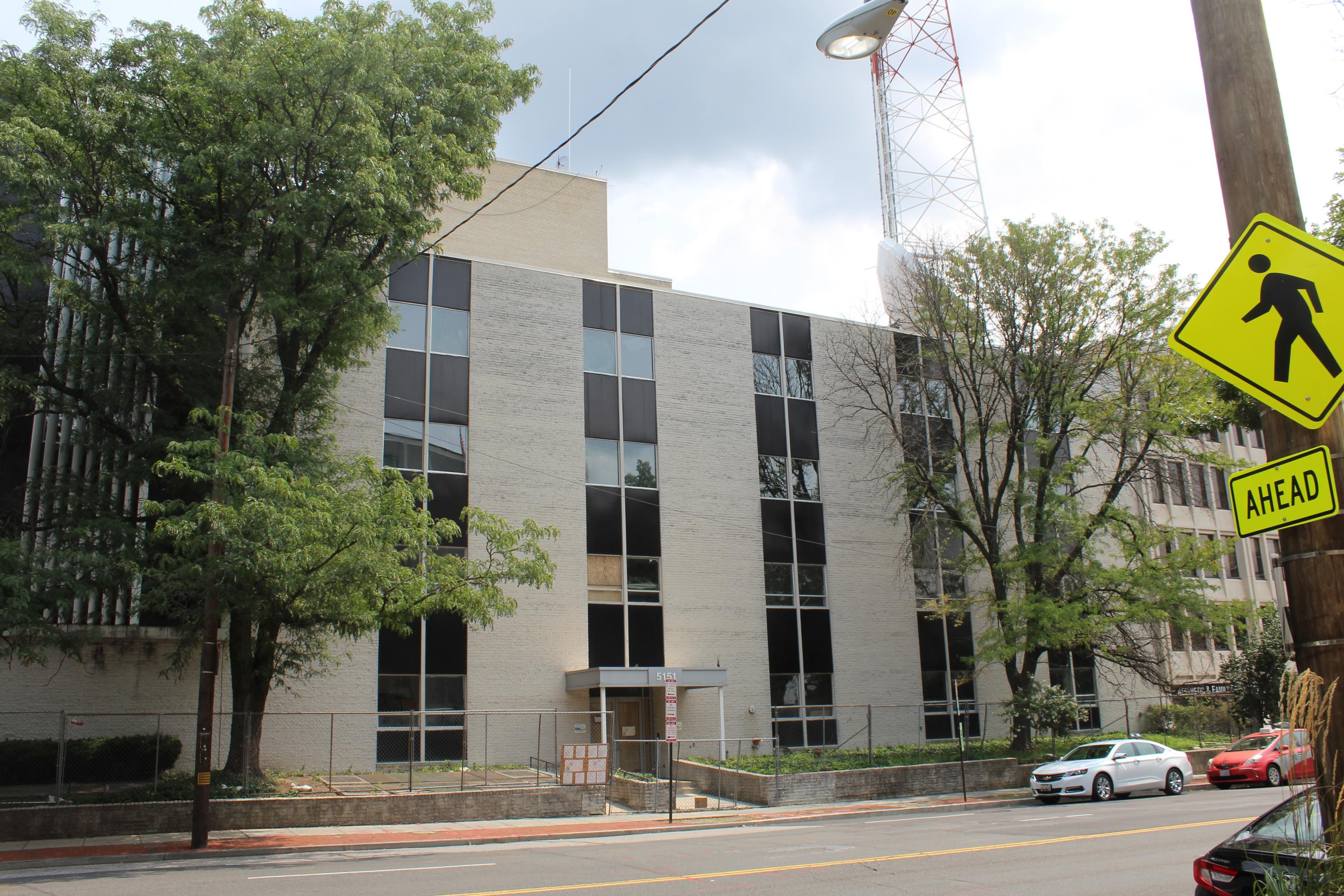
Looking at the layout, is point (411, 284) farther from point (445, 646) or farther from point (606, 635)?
point (606, 635)

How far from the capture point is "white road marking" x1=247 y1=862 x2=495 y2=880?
12.6 metres

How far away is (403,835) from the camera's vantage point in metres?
17.4

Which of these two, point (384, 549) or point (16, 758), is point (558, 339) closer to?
point (384, 549)

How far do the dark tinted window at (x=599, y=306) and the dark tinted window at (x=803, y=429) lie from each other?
5.50m

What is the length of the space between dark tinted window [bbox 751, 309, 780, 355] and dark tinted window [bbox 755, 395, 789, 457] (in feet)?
5.43

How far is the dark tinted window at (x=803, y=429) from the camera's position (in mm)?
31719

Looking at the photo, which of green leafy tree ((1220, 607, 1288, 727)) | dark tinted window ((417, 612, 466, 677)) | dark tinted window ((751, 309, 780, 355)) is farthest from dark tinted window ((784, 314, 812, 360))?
green leafy tree ((1220, 607, 1288, 727))

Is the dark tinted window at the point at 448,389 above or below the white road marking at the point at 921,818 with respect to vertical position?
above

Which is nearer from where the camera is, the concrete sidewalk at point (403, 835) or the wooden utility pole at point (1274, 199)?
the wooden utility pole at point (1274, 199)

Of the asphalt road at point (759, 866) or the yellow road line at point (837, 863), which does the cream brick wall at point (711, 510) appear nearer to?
the asphalt road at point (759, 866)

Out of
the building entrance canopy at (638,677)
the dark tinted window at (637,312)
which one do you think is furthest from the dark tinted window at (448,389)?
the building entrance canopy at (638,677)

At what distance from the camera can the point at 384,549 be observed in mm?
17531

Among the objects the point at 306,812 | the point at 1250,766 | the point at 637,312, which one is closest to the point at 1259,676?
the point at 1250,766

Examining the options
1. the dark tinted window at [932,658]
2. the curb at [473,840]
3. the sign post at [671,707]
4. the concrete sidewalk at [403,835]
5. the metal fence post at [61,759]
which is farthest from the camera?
the dark tinted window at [932,658]
